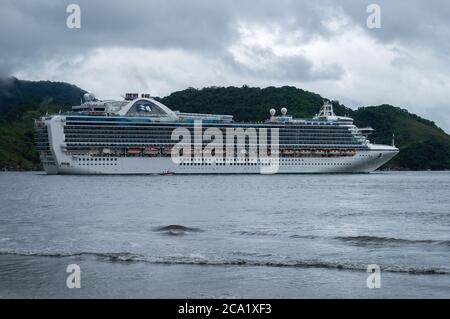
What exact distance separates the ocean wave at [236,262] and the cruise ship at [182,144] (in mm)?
93114

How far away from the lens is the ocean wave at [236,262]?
79.8 feet

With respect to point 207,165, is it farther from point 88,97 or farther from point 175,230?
point 175,230

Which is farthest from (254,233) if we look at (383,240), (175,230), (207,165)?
(207,165)

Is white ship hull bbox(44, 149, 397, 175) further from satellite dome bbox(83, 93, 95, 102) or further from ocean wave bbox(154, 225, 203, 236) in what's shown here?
ocean wave bbox(154, 225, 203, 236)

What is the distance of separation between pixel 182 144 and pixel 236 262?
101 m

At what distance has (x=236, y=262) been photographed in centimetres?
2595

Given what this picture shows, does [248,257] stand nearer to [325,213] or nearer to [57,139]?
[325,213]

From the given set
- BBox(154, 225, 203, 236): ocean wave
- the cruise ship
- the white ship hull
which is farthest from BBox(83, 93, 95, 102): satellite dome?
BBox(154, 225, 203, 236): ocean wave

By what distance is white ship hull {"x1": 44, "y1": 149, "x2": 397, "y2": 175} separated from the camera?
120250mm

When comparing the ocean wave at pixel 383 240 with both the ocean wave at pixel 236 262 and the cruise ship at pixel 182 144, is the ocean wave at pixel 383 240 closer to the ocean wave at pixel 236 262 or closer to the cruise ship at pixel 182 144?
the ocean wave at pixel 236 262

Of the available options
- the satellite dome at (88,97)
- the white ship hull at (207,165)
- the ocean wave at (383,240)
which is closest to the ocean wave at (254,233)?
the ocean wave at (383,240)

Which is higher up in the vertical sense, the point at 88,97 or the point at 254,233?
the point at 88,97

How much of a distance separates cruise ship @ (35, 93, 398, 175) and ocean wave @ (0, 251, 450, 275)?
305 ft
